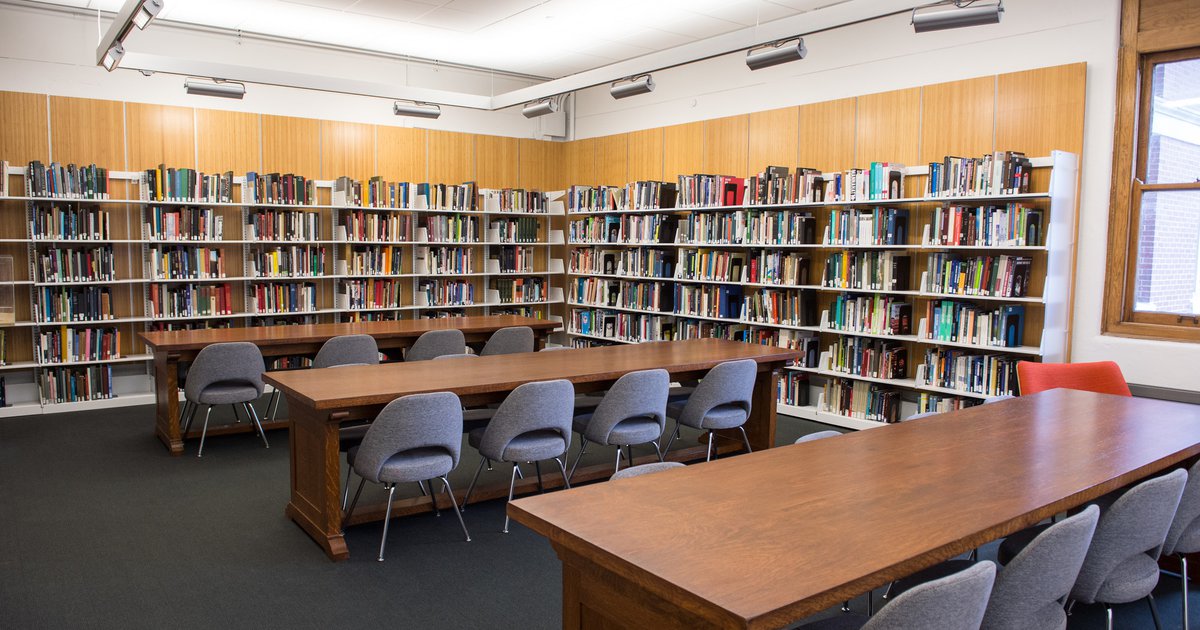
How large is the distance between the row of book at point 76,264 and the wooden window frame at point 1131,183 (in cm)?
815

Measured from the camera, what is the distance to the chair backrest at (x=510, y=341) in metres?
6.75

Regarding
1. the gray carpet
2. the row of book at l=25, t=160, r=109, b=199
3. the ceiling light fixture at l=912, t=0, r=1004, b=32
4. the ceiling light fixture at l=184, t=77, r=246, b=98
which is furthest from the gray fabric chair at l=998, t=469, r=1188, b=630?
the row of book at l=25, t=160, r=109, b=199

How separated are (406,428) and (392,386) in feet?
1.31

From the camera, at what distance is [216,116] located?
802cm

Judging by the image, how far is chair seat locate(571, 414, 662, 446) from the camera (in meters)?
4.56

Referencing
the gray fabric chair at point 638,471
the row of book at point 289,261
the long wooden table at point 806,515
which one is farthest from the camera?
the row of book at point 289,261

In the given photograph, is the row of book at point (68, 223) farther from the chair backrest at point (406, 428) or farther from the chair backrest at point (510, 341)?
A: the chair backrest at point (406, 428)

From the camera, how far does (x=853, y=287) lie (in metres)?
6.71

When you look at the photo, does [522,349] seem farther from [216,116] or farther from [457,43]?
[216,116]

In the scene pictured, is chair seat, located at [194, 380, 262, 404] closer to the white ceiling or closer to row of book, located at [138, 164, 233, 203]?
row of book, located at [138, 164, 233, 203]

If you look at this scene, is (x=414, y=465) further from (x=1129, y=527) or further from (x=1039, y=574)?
(x=1129, y=527)

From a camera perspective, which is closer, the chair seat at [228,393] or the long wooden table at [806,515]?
the long wooden table at [806,515]

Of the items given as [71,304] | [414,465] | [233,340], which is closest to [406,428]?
[414,465]

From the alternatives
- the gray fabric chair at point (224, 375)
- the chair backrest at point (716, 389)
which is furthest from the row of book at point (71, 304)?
the chair backrest at point (716, 389)
